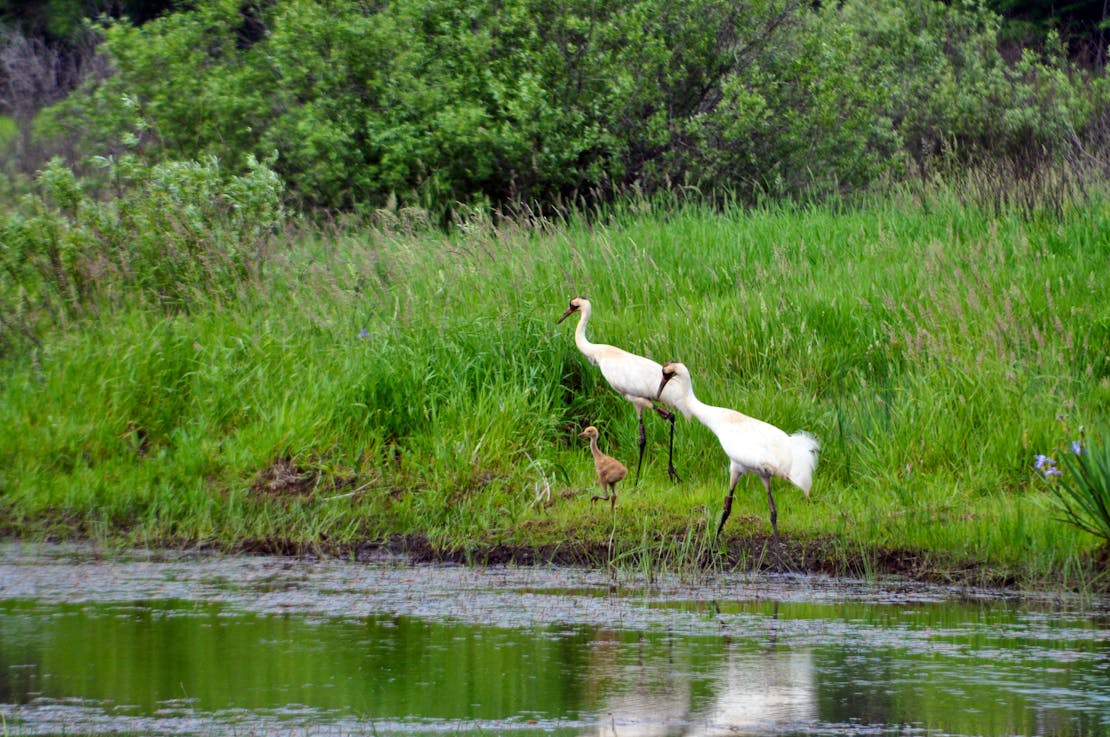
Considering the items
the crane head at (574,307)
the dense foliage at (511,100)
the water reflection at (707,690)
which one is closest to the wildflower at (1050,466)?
the water reflection at (707,690)

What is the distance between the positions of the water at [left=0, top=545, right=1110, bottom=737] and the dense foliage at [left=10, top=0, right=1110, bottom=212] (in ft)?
25.4

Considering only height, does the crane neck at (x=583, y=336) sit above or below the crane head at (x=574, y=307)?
below

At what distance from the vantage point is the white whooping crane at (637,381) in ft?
31.5

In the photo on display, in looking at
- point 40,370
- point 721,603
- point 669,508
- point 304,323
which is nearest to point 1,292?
point 40,370

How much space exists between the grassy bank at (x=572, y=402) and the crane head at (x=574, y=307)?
164 mm

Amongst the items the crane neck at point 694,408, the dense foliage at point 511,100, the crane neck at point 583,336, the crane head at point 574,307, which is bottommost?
the crane neck at point 694,408

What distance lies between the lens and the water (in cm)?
550

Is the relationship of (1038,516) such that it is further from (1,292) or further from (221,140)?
(221,140)

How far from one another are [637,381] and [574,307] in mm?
1195

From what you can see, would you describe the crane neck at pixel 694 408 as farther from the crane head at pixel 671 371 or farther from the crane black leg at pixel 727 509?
the crane black leg at pixel 727 509

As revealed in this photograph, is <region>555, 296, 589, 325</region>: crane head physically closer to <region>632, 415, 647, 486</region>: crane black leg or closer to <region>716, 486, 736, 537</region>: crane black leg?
<region>632, 415, 647, 486</region>: crane black leg

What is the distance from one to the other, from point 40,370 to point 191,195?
223 centimetres

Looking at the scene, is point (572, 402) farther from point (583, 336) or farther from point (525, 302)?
point (525, 302)

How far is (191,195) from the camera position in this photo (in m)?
12.2
